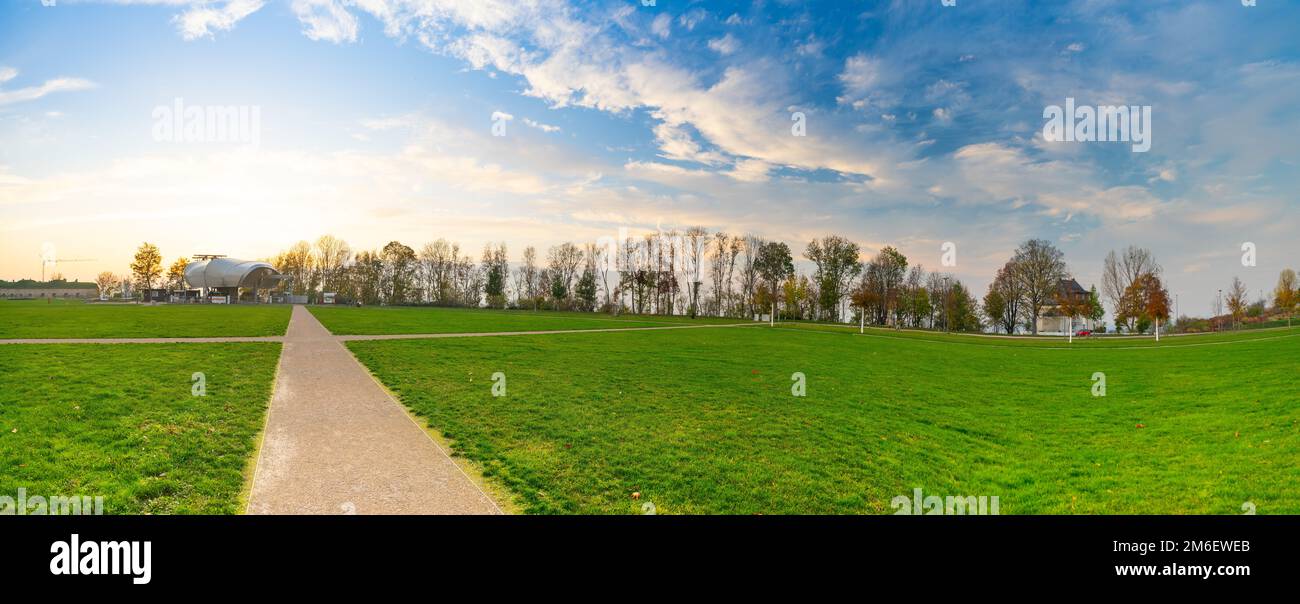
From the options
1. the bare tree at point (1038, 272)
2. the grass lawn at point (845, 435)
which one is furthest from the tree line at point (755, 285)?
the grass lawn at point (845, 435)

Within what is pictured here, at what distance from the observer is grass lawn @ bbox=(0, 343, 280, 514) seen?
6434mm

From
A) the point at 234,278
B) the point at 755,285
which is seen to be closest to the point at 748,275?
the point at 755,285

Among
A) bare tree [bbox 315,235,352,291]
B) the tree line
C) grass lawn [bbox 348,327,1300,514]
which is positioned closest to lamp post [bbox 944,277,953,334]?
the tree line

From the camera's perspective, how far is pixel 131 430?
8828 millimetres

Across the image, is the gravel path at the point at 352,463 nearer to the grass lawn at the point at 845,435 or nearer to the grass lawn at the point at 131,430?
the grass lawn at the point at 131,430

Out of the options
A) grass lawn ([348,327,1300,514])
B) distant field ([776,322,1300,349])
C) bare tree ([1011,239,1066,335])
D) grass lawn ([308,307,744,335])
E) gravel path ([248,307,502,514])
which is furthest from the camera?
bare tree ([1011,239,1066,335])

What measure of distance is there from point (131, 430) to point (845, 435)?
465 inches

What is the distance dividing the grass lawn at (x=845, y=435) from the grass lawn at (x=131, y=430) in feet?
9.72

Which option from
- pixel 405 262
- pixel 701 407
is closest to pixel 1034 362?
pixel 701 407

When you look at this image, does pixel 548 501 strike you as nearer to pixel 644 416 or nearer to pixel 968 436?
pixel 644 416

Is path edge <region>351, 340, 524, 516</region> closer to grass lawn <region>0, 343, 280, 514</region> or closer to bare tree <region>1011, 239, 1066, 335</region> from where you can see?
grass lawn <region>0, 343, 280, 514</region>

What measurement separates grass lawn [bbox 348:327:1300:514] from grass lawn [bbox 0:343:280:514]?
9.72 feet
